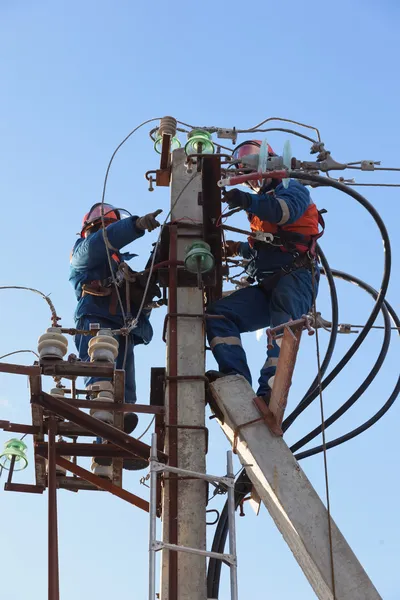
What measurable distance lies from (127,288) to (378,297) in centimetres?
202

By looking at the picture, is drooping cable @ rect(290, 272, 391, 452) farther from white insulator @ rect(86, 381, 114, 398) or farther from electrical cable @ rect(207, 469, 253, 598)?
white insulator @ rect(86, 381, 114, 398)

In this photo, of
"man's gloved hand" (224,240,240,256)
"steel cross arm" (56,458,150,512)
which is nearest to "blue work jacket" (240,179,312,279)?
"man's gloved hand" (224,240,240,256)

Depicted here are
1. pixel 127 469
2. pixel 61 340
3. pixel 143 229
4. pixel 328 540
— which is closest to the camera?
pixel 328 540

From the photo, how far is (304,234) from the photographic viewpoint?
8641 mm

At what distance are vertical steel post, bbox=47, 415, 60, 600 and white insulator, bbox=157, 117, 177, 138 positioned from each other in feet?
8.81

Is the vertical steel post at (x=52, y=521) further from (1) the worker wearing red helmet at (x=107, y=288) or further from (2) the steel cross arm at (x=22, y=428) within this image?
(1) the worker wearing red helmet at (x=107, y=288)

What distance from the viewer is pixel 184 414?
A: 7.29 meters

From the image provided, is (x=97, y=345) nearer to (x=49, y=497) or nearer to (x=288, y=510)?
(x=49, y=497)

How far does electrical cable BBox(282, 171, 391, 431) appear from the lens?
7.71 meters

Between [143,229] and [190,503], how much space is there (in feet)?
9.07

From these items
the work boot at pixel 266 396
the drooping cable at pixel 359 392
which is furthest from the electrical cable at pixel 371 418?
the work boot at pixel 266 396

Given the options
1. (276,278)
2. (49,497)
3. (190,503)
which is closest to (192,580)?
(190,503)

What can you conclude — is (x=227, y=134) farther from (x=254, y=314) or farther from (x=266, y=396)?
(x=266, y=396)

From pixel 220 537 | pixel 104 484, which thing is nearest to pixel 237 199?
pixel 104 484
